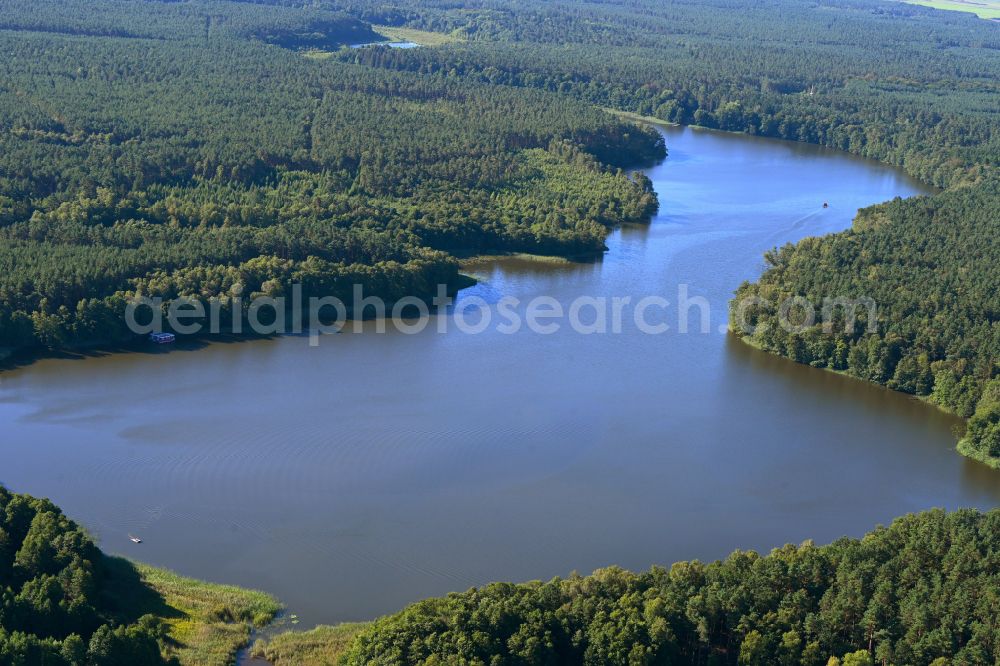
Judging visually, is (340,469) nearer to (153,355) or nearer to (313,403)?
(313,403)

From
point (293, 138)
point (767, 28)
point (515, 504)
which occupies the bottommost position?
point (515, 504)

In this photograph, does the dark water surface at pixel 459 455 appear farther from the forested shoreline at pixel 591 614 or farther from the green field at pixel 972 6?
the green field at pixel 972 6

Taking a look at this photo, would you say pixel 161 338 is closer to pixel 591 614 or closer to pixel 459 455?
pixel 459 455

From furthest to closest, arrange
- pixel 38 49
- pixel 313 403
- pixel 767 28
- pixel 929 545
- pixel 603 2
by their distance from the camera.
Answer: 1. pixel 603 2
2. pixel 767 28
3. pixel 38 49
4. pixel 313 403
5. pixel 929 545

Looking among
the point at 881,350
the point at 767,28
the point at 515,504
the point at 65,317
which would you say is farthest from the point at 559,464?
the point at 767,28

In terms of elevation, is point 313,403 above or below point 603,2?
below

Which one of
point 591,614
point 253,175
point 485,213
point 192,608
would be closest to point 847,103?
point 485,213
